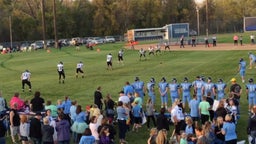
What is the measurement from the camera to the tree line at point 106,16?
331ft

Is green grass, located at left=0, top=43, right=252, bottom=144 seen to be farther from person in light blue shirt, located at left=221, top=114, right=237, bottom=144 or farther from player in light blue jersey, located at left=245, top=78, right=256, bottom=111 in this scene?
person in light blue shirt, located at left=221, top=114, right=237, bottom=144

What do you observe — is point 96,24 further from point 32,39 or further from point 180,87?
point 180,87

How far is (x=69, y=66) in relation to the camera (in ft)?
139

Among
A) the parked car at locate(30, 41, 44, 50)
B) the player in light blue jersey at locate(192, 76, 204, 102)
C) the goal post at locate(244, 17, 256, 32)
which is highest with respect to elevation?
the goal post at locate(244, 17, 256, 32)

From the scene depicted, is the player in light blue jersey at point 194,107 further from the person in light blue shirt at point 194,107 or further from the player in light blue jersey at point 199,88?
the player in light blue jersey at point 199,88

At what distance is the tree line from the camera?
101 metres

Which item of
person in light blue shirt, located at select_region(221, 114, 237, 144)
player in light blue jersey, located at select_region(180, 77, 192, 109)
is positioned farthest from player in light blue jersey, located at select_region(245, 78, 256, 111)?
person in light blue shirt, located at select_region(221, 114, 237, 144)

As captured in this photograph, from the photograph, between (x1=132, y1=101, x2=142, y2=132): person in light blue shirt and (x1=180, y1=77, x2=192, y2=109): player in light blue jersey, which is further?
(x1=180, y1=77, x2=192, y2=109): player in light blue jersey

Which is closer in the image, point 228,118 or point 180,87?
point 228,118

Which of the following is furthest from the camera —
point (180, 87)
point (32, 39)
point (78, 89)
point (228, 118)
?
point (32, 39)

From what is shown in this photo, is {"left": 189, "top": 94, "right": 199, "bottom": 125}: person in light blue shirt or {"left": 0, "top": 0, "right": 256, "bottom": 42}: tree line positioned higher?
{"left": 0, "top": 0, "right": 256, "bottom": 42}: tree line

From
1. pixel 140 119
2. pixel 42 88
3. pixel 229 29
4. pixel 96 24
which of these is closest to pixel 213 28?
pixel 229 29

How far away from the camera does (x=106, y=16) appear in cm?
11356

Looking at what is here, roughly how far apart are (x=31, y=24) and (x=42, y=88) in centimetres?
7440
